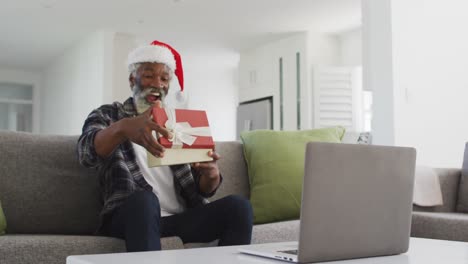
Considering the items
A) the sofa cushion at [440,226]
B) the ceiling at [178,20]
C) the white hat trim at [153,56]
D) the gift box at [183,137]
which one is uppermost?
the ceiling at [178,20]

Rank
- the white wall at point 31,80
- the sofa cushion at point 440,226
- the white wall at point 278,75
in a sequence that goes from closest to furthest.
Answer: the sofa cushion at point 440,226 < the white wall at point 278,75 < the white wall at point 31,80

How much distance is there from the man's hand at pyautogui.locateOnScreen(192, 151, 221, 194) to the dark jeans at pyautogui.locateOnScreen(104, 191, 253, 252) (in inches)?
5.0

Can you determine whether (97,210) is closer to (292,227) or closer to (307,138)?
(292,227)

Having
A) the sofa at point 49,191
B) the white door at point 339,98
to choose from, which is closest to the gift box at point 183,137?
the sofa at point 49,191

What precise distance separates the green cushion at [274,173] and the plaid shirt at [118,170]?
0.51 m

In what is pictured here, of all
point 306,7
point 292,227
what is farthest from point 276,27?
point 292,227

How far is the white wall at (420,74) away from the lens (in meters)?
4.03

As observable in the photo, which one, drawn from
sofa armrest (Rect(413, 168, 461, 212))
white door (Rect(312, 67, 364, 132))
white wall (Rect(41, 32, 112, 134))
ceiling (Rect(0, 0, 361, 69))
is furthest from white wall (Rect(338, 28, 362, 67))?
sofa armrest (Rect(413, 168, 461, 212))

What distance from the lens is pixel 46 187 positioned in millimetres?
2027

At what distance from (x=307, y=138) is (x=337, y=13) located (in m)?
4.11

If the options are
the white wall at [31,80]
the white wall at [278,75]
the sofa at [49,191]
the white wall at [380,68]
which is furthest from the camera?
the white wall at [31,80]

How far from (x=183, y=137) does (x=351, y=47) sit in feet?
19.6

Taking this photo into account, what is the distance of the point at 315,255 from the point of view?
94 centimetres

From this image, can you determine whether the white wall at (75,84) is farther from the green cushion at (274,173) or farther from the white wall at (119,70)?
the green cushion at (274,173)
